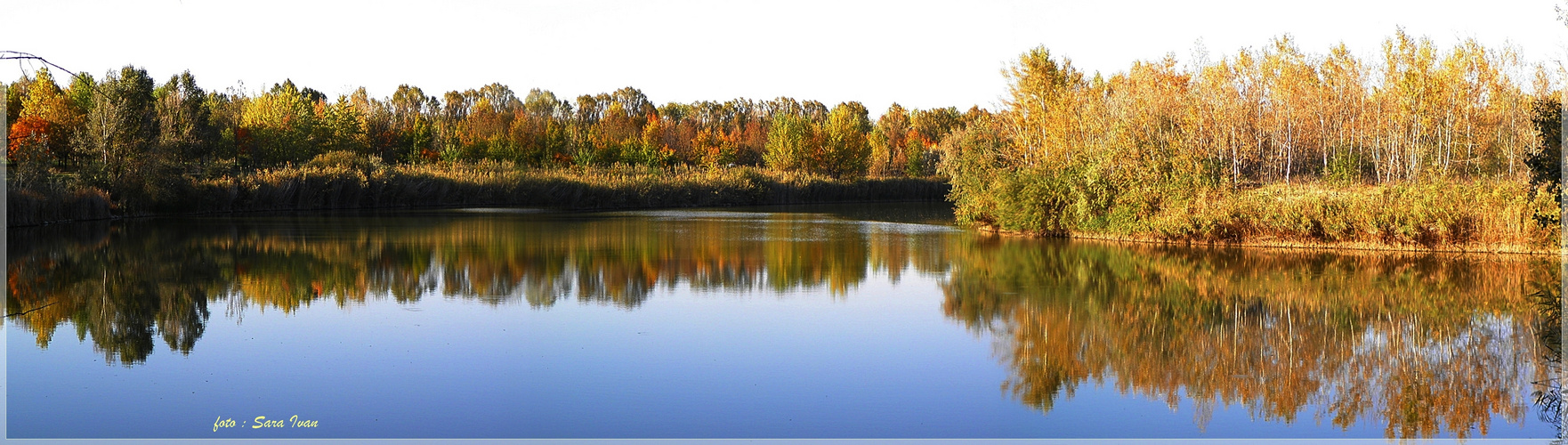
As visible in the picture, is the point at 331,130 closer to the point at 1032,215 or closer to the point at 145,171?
the point at 145,171

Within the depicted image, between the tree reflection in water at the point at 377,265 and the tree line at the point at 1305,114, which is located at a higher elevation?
the tree line at the point at 1305,114

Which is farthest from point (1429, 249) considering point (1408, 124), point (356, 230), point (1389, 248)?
point (356, 230)

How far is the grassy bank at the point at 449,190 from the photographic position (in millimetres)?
27922

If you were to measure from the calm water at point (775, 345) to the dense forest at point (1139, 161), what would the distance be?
157 centimetres

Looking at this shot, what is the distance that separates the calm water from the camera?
714cm

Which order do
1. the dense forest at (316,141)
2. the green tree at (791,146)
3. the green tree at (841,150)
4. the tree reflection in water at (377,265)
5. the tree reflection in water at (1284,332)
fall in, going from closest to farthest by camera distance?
the tree reflection in water at (1284,332) → the tree reflection in water at (377,265) → the dense forest at (316,141) → the green tree at (791,146) → the green tree at (841,150)

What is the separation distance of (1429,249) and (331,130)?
4797 centimetres

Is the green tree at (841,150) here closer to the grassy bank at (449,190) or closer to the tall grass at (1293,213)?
the grassy bank at (449,190)

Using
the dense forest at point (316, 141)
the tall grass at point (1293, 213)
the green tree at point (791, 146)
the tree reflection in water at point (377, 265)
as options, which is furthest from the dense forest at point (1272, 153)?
the green tree at point (791, 146)

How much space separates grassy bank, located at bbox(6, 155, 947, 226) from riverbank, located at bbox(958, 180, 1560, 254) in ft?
75.3

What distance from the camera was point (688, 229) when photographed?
26.8m

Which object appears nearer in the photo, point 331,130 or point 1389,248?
point 1389,248

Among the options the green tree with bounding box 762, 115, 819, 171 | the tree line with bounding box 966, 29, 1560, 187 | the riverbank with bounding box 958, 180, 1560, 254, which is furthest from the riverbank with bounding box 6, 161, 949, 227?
the riverbank with bounding box 958, 180, 1560, 254

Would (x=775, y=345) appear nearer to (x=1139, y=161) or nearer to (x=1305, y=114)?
(x=1139, y=161)
